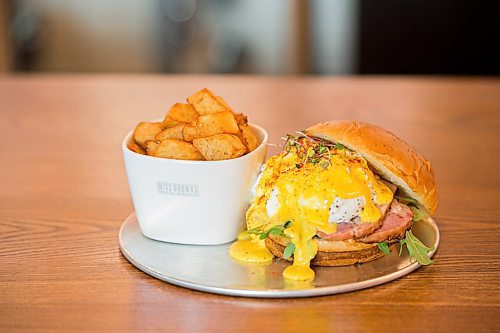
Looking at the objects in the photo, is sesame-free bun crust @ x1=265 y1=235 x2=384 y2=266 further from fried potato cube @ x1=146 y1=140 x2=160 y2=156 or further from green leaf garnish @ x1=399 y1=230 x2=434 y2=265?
fried potato cube @ x1=146 y1=140 x2=160 y2=156

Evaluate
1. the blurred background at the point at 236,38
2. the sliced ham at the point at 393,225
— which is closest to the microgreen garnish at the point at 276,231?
the sliced ham at the point at 393,225

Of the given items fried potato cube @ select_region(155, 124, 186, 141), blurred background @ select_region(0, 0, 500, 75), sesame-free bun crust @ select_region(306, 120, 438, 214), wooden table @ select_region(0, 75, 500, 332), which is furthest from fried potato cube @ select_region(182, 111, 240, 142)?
blurred background @ select_region(0, 0, 500, 75)

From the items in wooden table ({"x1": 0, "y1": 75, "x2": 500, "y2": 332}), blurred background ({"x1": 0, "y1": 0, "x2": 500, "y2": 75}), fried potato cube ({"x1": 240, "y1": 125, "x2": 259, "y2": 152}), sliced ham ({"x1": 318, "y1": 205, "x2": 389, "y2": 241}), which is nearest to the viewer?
→ wooden table ({"x1": 0, "y1": 75, "x2": 500, "y2": 332})

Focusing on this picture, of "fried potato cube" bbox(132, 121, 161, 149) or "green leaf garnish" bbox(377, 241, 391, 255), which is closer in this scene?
"green leaf garnish" bbox(377, 241, 391, 255)

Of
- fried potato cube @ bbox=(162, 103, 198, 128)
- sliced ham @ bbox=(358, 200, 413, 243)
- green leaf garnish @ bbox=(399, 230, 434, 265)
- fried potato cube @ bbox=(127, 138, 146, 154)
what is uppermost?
fried potato cube @ bbox=(162, 103, 198, 128)

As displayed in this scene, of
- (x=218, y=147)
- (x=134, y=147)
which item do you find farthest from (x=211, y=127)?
(x=134, y=147)

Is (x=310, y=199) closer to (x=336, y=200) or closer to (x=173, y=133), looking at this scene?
(x=336, y=200)
